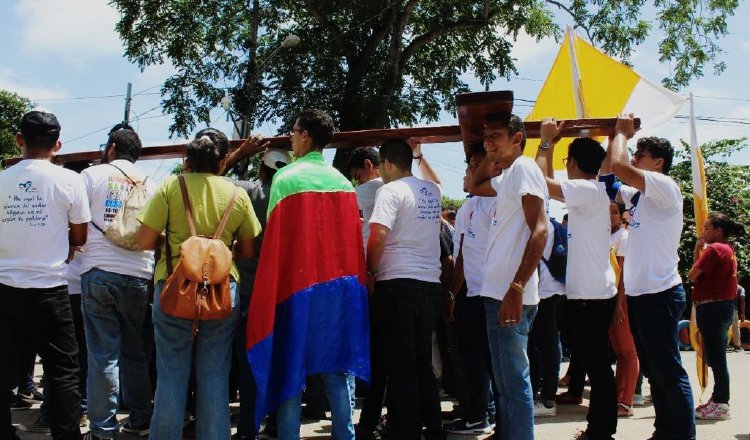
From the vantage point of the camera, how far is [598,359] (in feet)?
15.3

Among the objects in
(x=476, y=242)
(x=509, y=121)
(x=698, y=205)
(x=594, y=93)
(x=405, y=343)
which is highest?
(x=594, y=93)

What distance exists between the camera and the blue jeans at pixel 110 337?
459 cm

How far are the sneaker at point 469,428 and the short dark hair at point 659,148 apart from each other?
7.38 feet

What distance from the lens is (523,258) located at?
390 cm

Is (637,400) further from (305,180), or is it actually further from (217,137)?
(217,137)

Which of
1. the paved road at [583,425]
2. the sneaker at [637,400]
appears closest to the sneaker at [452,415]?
the paved road at [583,425]

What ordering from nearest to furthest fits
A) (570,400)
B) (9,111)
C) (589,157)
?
(589,157), (570,400), (9,111)

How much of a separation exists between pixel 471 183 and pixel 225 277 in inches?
72.1

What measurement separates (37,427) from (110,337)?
1.25 metres

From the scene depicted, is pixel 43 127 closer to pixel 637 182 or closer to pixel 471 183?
pixel 471 183

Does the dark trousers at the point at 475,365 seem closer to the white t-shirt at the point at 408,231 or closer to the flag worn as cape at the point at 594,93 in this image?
the white t-shirt at the point at 408,231

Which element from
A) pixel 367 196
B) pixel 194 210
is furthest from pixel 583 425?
pixel 194 210

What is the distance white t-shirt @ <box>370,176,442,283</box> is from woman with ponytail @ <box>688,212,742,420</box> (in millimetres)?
2922

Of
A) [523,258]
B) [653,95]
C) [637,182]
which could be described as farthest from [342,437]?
[653,95]
